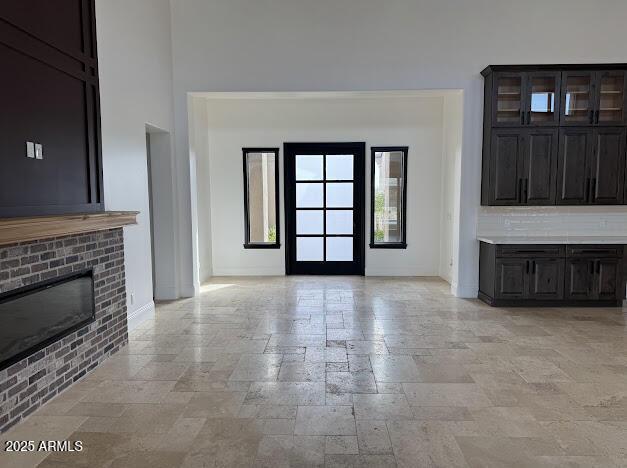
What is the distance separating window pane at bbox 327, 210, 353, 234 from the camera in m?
7.07

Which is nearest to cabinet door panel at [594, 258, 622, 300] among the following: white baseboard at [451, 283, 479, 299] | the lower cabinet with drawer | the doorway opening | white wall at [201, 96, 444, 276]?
the lower cabinet with drawer

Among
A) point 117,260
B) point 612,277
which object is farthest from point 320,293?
point 612,277

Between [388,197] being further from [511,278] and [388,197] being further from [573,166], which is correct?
[573,166]

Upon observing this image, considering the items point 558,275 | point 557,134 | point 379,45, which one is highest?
point 379,45

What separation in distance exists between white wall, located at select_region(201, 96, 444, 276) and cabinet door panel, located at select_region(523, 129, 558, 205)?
75.1 inches

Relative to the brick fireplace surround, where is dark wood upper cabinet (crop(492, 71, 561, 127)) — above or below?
above

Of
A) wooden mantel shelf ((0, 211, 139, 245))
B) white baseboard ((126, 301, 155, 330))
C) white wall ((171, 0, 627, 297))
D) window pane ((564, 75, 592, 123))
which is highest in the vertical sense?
white wall ((171, 0, 627, 297))

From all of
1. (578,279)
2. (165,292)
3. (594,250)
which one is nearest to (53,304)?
(165,292)

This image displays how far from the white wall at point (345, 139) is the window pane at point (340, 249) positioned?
0.32 m

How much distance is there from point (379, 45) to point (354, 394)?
4355mm

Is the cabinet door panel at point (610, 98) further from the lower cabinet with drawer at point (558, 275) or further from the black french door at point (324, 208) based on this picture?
the black french door at point (324, 208)

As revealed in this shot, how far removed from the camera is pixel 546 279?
493 centimetres

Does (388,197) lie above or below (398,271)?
above

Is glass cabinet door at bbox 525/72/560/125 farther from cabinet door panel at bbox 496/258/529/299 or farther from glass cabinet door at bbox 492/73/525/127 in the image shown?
cabinet door panel at bbox 496/258/529/299
